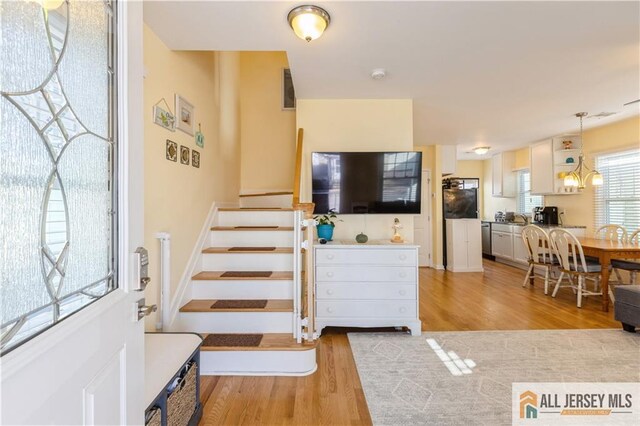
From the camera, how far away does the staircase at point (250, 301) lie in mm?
2178

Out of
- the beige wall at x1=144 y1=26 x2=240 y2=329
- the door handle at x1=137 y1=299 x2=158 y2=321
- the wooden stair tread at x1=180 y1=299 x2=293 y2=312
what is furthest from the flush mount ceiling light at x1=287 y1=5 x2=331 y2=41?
the wooden stair tread at x1=180 y1=299 x2=293 y2=312

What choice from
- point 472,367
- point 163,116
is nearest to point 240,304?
point 163,116

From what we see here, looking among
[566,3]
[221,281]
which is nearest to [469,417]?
[221,281]

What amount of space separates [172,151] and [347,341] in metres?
2.23

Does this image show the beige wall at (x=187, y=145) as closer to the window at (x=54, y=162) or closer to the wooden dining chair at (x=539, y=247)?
the window at (x=54, y=162)

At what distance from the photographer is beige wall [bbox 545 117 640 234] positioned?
171 inches

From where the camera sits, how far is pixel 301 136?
325 centimetres

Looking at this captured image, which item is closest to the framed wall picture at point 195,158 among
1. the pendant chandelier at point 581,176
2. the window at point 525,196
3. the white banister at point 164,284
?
the white banister at point 164,284

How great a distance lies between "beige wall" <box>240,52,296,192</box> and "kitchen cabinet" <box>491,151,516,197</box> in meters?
5.07

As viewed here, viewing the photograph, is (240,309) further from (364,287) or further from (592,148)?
(592,148)

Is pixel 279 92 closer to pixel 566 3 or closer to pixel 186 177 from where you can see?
pixel 186 177

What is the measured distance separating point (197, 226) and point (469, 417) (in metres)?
2.52

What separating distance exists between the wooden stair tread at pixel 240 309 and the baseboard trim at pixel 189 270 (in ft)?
0.23

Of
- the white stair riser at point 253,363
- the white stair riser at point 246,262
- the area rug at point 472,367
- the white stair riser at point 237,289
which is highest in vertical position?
the white stair riser at point 246,262
